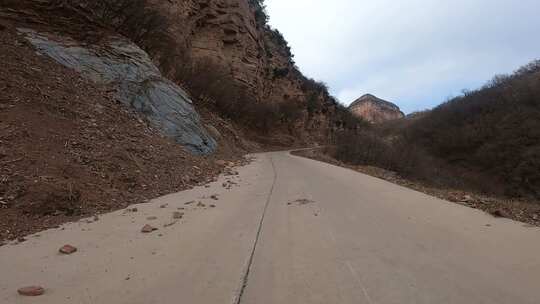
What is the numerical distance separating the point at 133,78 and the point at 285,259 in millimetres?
12305

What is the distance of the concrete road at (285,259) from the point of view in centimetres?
345

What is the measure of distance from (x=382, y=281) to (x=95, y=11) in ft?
58.7

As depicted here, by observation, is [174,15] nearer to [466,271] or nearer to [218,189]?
[218,189]

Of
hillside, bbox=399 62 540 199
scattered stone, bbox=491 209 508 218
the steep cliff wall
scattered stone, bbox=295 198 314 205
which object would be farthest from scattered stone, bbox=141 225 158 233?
hillside, bbox=399 62 540 199

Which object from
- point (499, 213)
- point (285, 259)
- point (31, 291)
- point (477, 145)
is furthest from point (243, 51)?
point (477, 145)

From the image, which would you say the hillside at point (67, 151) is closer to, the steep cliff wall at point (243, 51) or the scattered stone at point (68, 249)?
the scattered stone at point (68, 249)

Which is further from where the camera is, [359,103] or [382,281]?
[359,103]

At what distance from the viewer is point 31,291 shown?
342cm

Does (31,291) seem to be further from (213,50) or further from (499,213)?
(213,50)

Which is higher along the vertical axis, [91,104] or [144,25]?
[144,25]

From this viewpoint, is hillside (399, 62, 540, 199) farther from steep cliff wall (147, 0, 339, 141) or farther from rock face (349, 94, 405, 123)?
rock face (349, 94, 405, 123)

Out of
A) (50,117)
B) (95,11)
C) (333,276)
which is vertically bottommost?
(333,276)

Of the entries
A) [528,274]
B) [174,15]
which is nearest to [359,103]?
[174,15]

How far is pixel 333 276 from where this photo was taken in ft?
12.6
